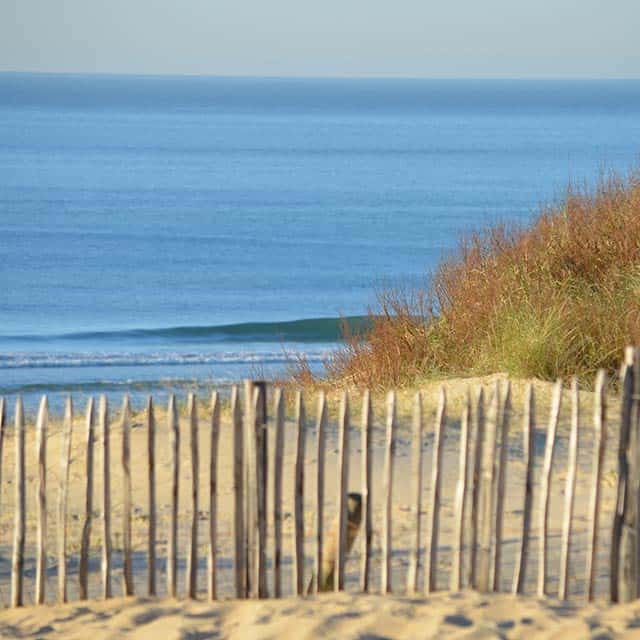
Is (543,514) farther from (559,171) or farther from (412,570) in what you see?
(559,171)

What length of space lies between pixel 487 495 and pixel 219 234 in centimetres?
4329

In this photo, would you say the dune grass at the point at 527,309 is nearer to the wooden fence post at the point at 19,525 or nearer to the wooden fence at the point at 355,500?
the wooden fence at the point at 355,500

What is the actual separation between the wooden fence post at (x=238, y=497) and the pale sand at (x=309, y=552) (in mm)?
131

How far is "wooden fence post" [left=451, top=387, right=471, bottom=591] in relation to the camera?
5.41 meters

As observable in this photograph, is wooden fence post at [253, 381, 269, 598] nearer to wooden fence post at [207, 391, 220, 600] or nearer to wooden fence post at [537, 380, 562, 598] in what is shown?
wooden fence post at [207, 391, 220, 600]

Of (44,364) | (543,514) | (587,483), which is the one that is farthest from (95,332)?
(543,514)

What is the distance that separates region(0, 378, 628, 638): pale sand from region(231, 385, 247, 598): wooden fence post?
0.43 ft

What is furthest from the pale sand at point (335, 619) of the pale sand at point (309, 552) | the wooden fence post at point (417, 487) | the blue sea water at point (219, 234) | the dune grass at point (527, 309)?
the blue sea water at point (219, 234)

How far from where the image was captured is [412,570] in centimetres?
547

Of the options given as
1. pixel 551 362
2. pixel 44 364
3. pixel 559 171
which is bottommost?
pixel 44 364

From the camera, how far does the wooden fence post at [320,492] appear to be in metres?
5.46

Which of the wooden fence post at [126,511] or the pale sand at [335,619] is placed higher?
the wooden fence post at [126,511]

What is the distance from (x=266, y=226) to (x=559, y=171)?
91.3 feet

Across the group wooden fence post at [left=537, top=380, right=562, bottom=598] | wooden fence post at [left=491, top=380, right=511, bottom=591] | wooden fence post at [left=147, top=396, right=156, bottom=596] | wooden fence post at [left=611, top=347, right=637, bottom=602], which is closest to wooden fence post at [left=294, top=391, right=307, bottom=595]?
wooden fence post at [left=147, top=396, right=156, bottom=596]
